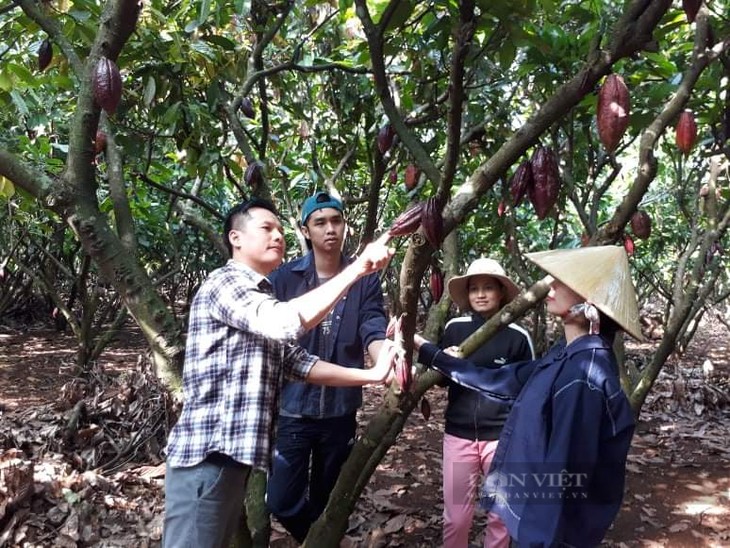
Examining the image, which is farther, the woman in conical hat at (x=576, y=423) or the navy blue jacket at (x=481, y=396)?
the navy blue jacket at (x=481, y=396)

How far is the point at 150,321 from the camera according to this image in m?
1.88

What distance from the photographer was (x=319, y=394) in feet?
7.77

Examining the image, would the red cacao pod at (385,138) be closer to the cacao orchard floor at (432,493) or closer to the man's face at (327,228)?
the man's face at (327,228)

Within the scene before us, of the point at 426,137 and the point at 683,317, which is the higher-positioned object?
the point at 426,137

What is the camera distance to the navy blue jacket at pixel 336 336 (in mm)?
2334

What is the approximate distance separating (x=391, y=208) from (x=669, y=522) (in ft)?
19.4

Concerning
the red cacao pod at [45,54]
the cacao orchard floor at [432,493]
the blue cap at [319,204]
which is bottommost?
the cacao orchard floor at [432,493]

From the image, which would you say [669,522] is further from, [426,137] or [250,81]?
[250,81]

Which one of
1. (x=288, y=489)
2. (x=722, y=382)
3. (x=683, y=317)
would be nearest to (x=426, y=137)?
(x=683, y=317)

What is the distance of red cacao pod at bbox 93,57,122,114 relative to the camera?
1.73 m

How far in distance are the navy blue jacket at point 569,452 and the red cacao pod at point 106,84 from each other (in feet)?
4.51

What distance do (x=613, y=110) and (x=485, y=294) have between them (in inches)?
38.1

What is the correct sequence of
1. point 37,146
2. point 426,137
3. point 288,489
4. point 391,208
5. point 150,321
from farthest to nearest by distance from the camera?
point 391,208
point 37,146
point 426,137
point 288,489
point 150,321

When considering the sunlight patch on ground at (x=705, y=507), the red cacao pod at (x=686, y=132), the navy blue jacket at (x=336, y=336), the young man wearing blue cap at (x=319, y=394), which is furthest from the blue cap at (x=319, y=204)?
the sunlight patch on ground at (x=705, y=507)
